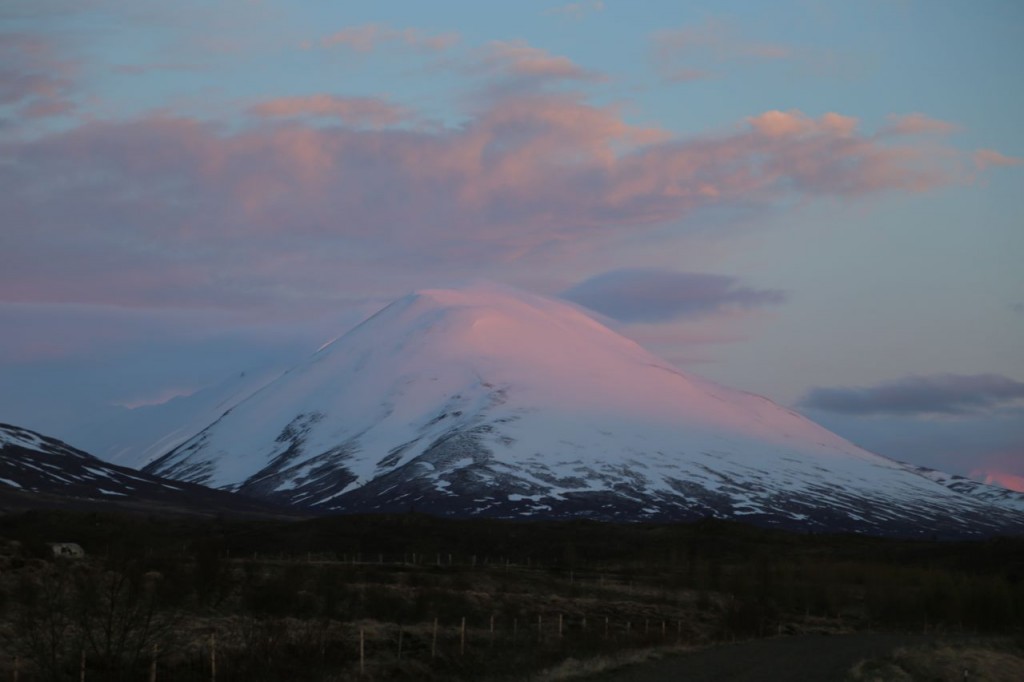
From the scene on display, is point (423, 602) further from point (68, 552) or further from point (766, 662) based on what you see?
point (68, 552)

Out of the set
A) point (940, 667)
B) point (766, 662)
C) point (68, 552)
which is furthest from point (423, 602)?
point (940, 667)

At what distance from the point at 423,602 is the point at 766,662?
62.4 feet

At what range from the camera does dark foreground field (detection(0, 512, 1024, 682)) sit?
32906 millimetres

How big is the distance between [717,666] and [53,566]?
Result: 32.8m

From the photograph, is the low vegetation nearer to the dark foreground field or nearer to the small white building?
the dark foreground field

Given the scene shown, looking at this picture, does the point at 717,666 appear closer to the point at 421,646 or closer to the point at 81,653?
the point at 421,646

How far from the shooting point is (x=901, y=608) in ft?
259

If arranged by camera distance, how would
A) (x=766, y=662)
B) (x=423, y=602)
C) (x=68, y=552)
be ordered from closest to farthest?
(x=766, y=662) → (x=423, y=602) → (x=68, y=552)

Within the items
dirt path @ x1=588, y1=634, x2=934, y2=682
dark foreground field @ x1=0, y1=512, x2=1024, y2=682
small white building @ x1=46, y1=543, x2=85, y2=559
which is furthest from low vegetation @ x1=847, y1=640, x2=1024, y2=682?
small white building @ x1=46, y1=543, x2=85, y2=559

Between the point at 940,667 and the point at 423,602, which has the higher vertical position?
the point at 423,602

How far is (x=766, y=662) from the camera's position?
1662 inches

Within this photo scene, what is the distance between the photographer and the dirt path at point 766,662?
1411 inches

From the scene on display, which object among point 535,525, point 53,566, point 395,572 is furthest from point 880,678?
point 535,525

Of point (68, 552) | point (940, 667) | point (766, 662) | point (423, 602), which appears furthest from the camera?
point (68, 552)
